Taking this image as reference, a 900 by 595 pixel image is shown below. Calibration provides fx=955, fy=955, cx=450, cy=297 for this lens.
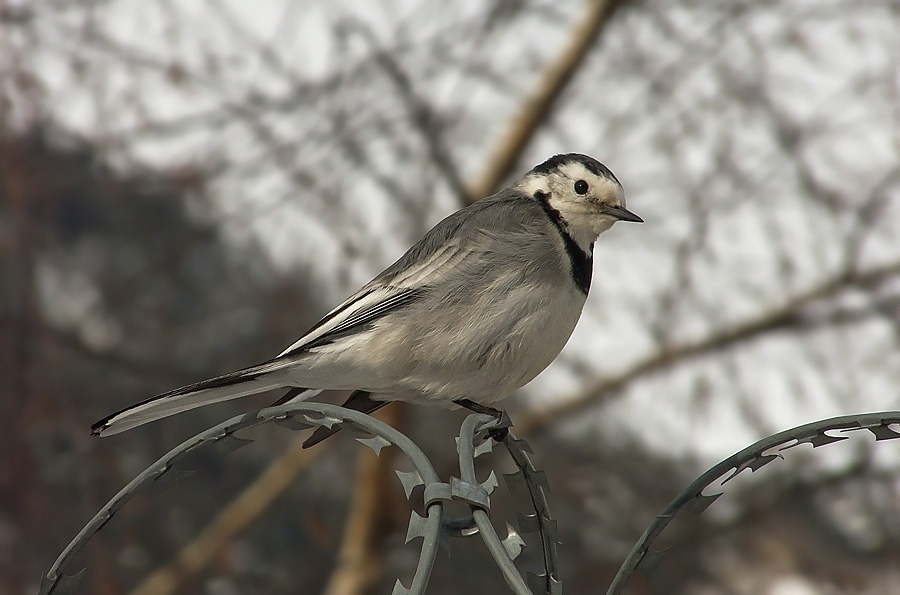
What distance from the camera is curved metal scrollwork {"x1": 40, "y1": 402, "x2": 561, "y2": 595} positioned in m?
1.93

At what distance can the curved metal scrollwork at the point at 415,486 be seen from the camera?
193 cm

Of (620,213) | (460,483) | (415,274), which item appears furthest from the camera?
(620,213)

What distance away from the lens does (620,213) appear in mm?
3336

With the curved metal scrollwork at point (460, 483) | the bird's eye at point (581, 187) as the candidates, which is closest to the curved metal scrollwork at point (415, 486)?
the curved metal scrollwork at point (460, 483)

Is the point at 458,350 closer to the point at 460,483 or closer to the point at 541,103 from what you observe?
the point at 460,483

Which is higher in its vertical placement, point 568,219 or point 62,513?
point 62,513

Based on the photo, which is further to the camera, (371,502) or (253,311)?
(253,311)

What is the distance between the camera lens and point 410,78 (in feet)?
24.3

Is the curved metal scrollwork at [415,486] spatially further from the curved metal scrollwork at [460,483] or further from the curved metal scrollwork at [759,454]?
the curved metal scrollwork at [759,454]

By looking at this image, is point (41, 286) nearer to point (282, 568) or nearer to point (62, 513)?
point (62, 513)

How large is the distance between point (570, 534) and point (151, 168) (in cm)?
398

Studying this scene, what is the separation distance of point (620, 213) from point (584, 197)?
0.16m

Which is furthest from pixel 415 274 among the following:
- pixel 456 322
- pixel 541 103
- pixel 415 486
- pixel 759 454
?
pixel 541 103

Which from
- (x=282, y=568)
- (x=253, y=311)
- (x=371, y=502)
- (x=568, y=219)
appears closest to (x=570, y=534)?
(x=371, y=502)
